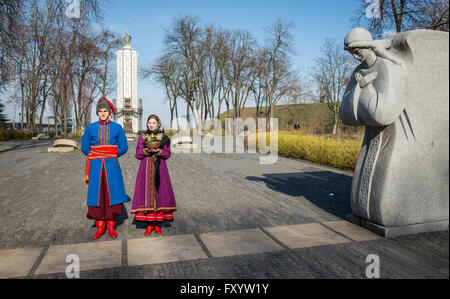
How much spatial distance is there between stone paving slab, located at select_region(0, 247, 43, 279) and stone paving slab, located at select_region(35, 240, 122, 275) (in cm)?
11

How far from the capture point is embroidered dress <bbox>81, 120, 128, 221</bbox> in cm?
413

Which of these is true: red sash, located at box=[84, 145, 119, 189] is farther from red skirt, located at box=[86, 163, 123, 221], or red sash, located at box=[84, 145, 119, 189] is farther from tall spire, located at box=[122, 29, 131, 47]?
tall spire, located at box=[122, 29, 131, 47]

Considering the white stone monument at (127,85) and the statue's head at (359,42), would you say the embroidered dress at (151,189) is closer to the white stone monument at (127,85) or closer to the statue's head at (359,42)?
the statue's head at (359,42)

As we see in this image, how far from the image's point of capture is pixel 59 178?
337 inches

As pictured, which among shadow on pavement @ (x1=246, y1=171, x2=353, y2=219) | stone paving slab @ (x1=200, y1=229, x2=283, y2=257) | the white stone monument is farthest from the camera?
the white stone monument

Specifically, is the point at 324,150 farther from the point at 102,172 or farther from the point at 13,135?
the point at 13,135

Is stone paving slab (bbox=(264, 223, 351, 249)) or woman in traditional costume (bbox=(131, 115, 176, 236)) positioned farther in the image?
woman in traditional costume (bbox=(131, 115, 176, 236))

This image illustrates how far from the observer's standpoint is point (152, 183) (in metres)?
4.26

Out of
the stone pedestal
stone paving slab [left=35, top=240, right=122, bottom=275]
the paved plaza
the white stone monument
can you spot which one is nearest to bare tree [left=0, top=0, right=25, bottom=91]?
the paved plaza

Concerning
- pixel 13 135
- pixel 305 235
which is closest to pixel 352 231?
pixel 305 235

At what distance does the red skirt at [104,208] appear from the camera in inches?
163

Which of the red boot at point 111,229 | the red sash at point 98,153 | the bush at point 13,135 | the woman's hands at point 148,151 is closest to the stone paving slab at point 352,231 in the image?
the woman's hands at point 148,151
